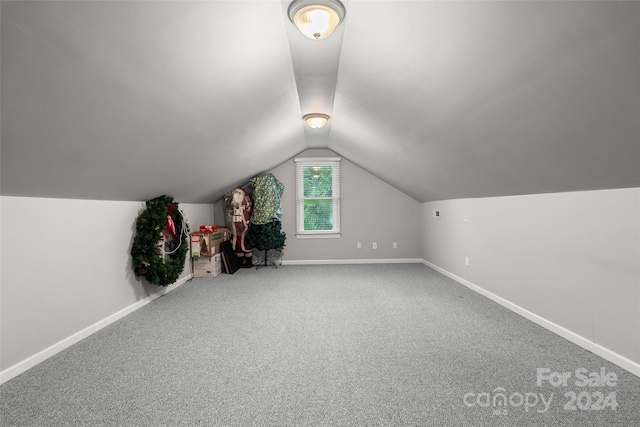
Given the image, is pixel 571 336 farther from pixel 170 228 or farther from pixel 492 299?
pixel 170 228

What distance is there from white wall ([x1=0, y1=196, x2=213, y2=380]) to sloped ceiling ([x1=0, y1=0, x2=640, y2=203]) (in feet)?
0.64

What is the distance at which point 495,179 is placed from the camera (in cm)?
308

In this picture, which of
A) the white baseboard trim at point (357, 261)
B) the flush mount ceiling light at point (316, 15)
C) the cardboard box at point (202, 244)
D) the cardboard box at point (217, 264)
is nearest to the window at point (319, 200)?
the white baseboard trim at point (357, 261)

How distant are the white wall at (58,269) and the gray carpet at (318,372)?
0.22 metres

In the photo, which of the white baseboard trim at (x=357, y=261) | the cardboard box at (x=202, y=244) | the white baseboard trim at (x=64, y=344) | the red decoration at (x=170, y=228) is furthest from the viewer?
the white baseboard trim at (x=357, y=261)

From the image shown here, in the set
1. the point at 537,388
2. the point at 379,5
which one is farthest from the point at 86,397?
the point at 379,5

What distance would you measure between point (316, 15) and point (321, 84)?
1.25m

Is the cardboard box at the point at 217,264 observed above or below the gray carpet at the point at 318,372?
above

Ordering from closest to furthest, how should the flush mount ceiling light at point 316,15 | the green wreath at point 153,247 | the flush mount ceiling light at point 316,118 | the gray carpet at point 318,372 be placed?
the gray carpet at point 318,372
the flush mount ceiling light at point 316,15
the green wreath at point 153,247
the flush mount ceiling light at point 316,118

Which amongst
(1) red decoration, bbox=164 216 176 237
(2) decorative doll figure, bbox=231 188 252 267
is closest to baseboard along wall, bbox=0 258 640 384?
(1) red decoration, bbox=164 216 176 237

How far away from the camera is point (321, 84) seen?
307 cm

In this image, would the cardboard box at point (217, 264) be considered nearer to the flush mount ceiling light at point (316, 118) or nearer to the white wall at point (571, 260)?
the flush mount ceiling light at point (316, 118)

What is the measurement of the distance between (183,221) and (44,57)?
323 cm

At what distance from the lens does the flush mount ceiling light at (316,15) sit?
178 centimetres
